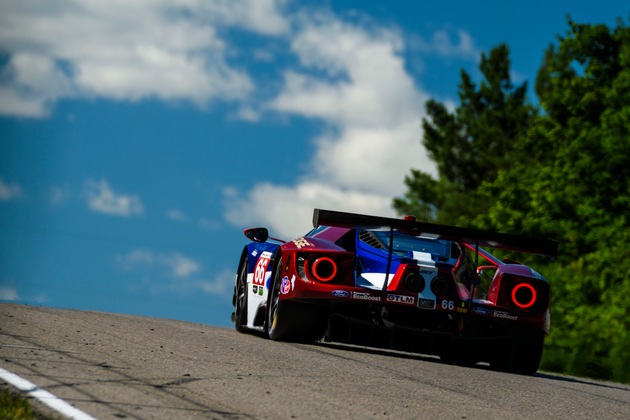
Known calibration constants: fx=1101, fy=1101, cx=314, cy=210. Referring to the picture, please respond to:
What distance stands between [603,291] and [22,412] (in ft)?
91.4

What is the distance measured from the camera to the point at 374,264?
994 centimetres

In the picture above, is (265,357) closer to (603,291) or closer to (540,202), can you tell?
(603,291)

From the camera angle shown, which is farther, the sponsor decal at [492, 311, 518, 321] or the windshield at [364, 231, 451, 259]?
the windshield at [364, 231, 451, 259]

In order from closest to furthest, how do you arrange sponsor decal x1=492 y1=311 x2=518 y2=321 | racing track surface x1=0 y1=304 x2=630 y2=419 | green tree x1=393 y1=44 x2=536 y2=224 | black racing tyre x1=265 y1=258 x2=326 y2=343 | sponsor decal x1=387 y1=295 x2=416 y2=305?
racing track surface x1=0 y1=304 x2=630 y2=419
sponsor decal x1=387 y1=295 x2=416 y2=305
sponsor decal x1=492 y1=311 x2=518 y2=321
black racing tyre x1=265 y1=258 x2=326 y2=343
green tree x1=393 y1=44 x2=536 y2=224

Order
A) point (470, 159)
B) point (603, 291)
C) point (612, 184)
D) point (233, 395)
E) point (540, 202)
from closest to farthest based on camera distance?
point (233, 395)
point (603, 291)
point (612, 184)
point (540, 202)
point (470, 159)

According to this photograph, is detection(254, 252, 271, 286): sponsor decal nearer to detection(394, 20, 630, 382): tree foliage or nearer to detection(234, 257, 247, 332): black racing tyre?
detection(234, 257, 247, 332): black racing tyre

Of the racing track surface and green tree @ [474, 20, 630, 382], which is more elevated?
green tree @ [474, 20, 630, 382]

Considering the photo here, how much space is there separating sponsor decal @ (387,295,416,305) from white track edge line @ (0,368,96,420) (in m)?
4.36

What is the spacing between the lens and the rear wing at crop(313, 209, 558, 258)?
963cm

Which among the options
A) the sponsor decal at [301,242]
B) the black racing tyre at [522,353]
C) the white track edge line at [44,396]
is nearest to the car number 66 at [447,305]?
the black racing tyre at [522,353]

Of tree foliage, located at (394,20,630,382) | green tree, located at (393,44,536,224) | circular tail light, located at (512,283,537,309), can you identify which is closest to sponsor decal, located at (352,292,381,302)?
circular tail light, located at (512,283,537,309)

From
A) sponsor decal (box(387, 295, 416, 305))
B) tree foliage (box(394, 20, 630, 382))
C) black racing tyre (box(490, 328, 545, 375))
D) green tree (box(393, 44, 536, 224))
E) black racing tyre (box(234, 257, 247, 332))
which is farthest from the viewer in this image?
green tree (box(393, 44, 536, 224))

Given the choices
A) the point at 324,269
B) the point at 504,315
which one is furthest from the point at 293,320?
the point at 504,315

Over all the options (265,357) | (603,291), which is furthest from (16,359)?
(603,291)
